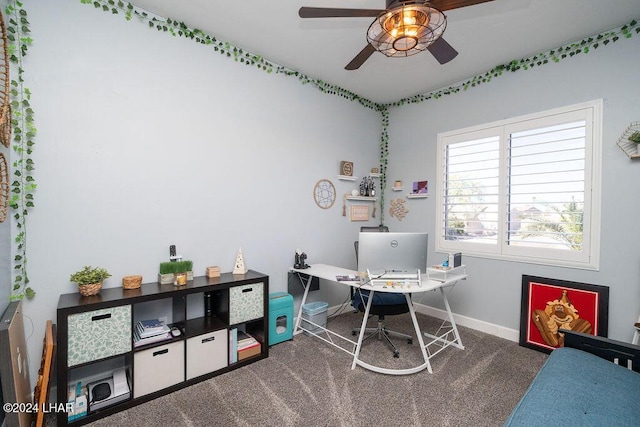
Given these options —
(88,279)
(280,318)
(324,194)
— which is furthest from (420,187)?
(88,279)

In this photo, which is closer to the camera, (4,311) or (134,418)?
(4,311)

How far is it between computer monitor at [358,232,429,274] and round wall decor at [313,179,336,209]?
1226 mm

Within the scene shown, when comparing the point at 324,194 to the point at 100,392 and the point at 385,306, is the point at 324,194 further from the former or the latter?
the point at 100,392

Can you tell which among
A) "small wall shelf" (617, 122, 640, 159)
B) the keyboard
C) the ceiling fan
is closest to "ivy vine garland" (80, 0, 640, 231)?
"small wall shelf" (617, 122, 640, 159)

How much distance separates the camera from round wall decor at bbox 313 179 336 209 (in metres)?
3.62

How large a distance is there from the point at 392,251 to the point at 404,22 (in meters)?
1.66

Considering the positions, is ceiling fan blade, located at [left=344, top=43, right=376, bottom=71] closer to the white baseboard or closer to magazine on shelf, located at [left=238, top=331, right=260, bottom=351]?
magazine on shelf, located at [left=238, top=331, right=260, bottom=351]

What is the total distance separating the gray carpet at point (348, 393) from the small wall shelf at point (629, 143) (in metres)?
1.97

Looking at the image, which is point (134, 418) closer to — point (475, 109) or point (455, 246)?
point (455, 246)

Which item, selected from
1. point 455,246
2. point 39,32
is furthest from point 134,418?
point 455,246

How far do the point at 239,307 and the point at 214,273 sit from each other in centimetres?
38

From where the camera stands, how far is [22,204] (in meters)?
1.92

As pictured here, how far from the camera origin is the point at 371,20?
8.11ft

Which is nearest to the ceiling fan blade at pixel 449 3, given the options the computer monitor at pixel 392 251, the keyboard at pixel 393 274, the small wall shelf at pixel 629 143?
the computer monitor at pixel 392 251
